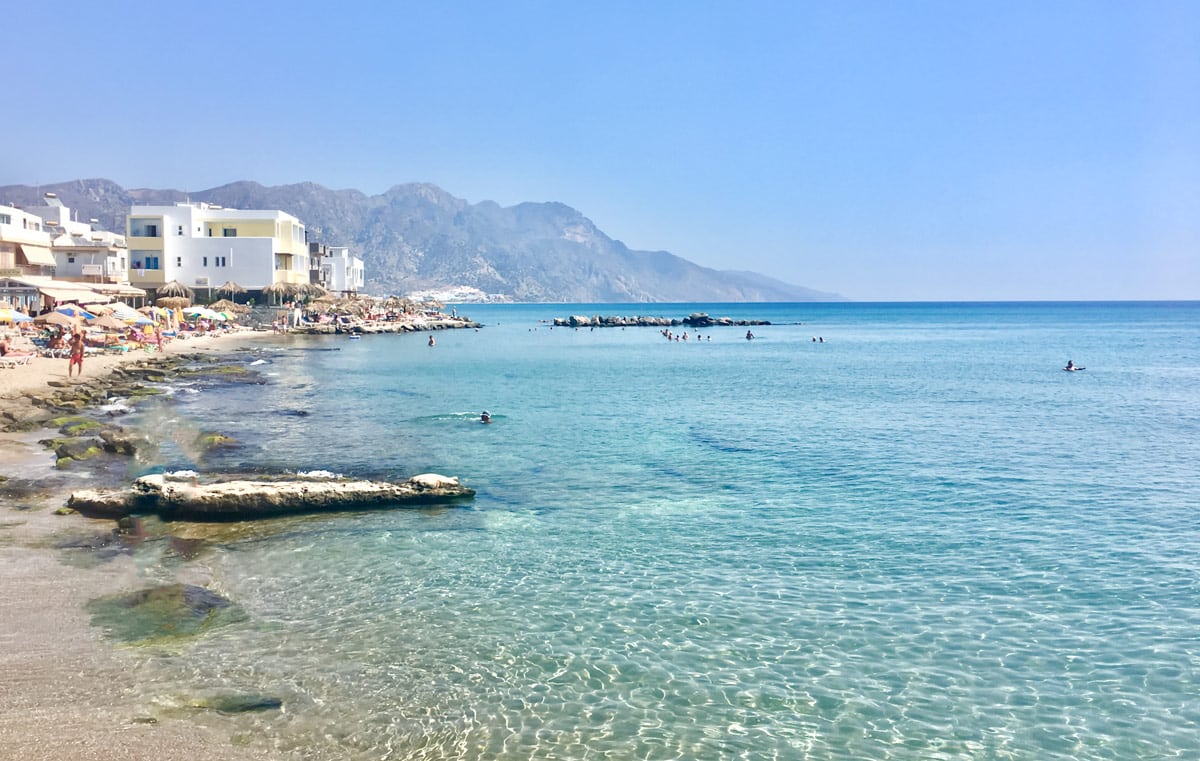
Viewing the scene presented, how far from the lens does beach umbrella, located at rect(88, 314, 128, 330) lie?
5047cm

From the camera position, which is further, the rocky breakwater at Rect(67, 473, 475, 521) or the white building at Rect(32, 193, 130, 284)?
the white building at Rect(32, 193, 130, 284)

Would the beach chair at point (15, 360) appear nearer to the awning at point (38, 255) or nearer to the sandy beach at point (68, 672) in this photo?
the sandy beach at point (68, 672)

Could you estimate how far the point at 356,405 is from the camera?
1323 inches

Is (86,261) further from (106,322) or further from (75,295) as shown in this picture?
(106,322)

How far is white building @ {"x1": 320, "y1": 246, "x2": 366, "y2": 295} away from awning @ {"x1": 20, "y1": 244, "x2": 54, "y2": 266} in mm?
41117

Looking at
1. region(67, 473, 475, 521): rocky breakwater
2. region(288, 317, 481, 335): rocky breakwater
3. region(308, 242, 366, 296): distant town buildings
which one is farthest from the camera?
region(308, 242, 366, 296): distant town buildings

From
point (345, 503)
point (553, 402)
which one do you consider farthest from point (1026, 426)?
point (345, 503)

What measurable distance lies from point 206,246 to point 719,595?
83.3 m

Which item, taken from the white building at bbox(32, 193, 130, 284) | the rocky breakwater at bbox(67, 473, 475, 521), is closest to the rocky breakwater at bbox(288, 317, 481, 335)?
the white building at bbox(32, 193, 130, 284)

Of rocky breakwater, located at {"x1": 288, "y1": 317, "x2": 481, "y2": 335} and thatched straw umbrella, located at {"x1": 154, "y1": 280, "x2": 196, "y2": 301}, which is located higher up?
thatched straw umbrella, located at {"x1": 154, "y1": 280, "x2": 196, "y2": 301}

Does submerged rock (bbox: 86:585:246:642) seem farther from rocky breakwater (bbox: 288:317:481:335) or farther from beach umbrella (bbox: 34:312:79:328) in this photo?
rocky breakwater (bbox: 288:317:481:335)

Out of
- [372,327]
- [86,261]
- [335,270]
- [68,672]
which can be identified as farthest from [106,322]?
[335,270]

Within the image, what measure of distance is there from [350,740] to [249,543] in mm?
7318

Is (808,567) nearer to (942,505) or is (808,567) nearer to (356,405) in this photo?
(942,505)
